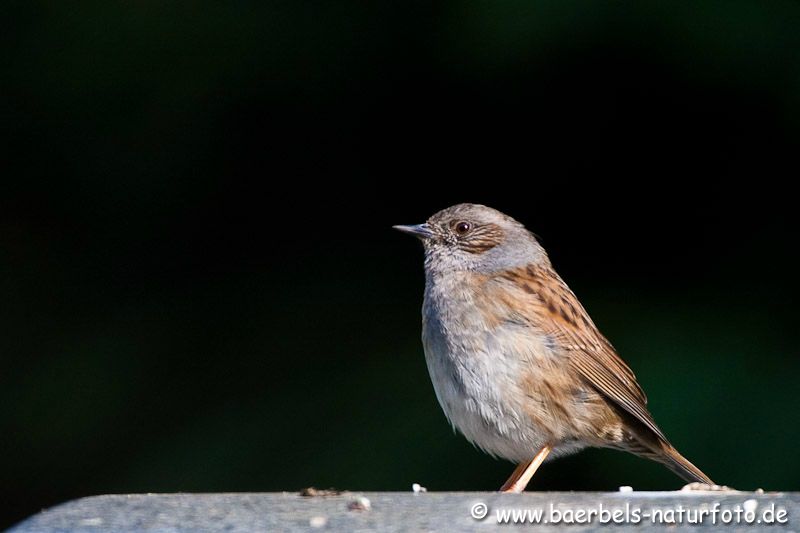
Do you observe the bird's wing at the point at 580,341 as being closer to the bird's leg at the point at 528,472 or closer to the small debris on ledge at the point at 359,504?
the bird's leg at the point at 528,472

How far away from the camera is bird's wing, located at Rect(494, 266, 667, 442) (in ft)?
13.2

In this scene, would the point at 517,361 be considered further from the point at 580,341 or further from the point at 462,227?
the point at 462,227

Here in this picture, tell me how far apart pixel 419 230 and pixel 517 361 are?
64 centimetres

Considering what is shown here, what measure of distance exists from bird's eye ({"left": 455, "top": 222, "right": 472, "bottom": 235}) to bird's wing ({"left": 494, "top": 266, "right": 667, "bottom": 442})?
0.77 feet

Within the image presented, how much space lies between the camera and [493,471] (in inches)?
189

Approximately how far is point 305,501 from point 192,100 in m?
2.98

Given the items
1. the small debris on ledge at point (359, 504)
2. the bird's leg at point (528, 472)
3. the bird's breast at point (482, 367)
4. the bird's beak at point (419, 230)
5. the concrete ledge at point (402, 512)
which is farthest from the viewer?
the bird's beak at point (419, 230)

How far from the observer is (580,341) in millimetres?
4070

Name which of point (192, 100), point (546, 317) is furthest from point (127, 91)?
point (546, 317)

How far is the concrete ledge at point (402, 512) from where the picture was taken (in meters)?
2.24

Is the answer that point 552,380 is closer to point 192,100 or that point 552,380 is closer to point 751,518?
point 751,518

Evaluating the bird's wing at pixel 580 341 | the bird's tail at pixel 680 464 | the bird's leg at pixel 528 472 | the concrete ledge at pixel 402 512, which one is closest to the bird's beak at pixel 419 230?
the bird's wing at pixel 580 341

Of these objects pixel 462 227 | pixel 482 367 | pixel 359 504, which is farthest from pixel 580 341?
pixel 359 504

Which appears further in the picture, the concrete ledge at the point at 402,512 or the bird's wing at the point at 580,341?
the bird's wing at the point at 580,341
